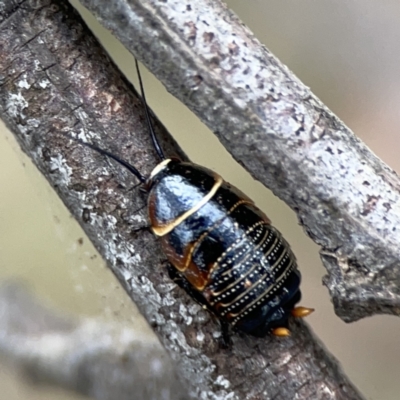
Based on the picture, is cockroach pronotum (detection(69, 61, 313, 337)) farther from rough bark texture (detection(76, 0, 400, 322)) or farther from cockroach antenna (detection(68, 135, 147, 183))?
rough bark texture (detection(76, 0, 400, 322))

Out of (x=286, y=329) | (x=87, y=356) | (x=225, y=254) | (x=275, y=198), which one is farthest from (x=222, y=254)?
(x=275, y=198)

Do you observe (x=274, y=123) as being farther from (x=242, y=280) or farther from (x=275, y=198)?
(x=275, y=198)

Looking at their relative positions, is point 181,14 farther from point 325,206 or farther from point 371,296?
point 371,296

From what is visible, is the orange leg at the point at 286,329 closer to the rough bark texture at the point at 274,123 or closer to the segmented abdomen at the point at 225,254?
the segmented abdomen at the point at 225,254

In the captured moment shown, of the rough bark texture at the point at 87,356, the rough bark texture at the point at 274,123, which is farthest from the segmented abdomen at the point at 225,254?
the rough bark texture at the point at 87,356

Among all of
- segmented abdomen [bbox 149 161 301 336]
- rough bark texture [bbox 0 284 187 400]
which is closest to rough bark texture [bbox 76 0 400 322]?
segmented abdomen [bbox 149 161 301 336]

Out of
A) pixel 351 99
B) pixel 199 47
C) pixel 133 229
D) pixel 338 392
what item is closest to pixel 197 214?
pixel 133 229

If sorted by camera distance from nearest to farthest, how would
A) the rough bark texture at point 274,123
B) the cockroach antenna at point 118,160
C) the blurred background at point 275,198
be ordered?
1. the rough bark texture at point 274,123
2. the cockroach antenna at point 118,160
3. the blurred background at point 275,198
